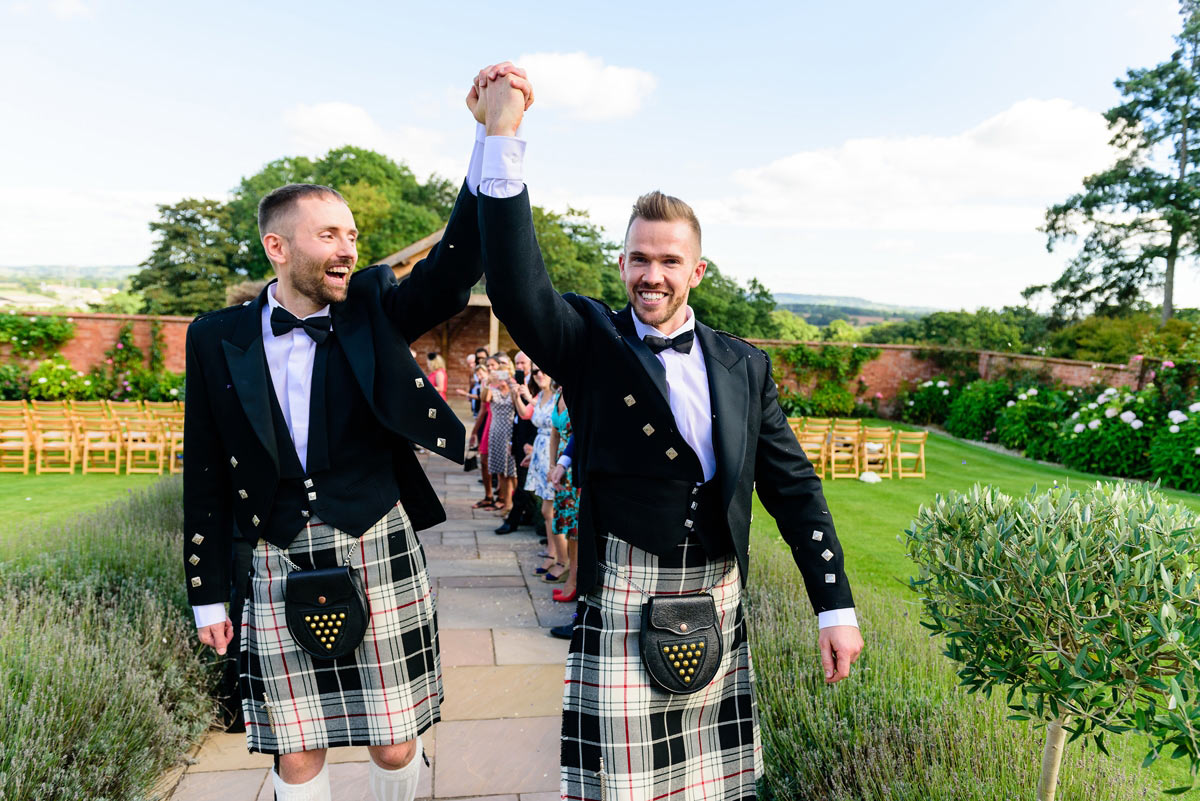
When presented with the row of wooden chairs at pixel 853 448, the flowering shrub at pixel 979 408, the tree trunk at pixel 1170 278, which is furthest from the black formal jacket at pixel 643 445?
the tree trunk at pixel 1170 278

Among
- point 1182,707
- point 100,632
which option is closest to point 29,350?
point 100,632

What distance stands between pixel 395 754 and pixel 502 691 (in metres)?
1.77

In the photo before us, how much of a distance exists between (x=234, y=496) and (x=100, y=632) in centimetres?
183

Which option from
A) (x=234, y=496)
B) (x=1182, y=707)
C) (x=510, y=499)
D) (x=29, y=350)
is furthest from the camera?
(x=29, y=350)

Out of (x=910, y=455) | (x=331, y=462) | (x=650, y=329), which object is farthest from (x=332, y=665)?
(x=910, y=455)

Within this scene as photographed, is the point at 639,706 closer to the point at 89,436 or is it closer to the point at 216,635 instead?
the point at 216,635

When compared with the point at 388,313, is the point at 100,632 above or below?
below

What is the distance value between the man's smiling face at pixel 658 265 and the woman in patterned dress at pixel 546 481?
383 centimetres

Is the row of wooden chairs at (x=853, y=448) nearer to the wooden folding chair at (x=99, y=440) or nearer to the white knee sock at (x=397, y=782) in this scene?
the white knee sock at (x=397, y=782)

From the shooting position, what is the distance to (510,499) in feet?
27.6

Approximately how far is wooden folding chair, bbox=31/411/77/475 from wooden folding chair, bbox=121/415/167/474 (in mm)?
702

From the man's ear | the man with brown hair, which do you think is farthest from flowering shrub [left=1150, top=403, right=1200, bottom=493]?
the man's ear

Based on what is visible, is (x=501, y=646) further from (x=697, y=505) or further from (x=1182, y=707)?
(x=1182, y=707)

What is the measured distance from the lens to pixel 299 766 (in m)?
2.15
